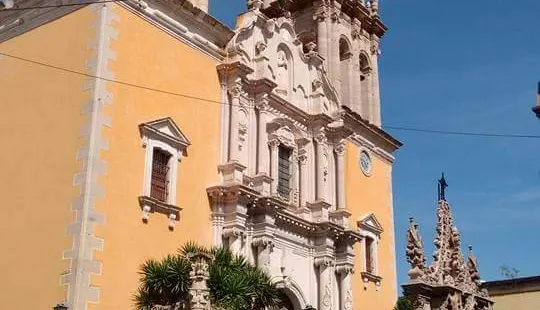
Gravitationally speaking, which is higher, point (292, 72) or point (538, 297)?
point (292, 72)

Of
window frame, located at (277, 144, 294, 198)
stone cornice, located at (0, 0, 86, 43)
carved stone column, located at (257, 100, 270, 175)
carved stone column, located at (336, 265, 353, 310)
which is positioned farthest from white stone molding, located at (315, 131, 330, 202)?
stone cornice, located at (0, 0, 86, 43)

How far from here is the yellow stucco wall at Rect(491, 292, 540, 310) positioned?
26.7 m

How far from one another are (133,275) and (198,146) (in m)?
4.50

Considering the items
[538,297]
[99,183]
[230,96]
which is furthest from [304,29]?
[99,183]

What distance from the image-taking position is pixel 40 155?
60.2 ft

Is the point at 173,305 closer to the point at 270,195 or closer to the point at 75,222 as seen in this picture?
the point at 75,222

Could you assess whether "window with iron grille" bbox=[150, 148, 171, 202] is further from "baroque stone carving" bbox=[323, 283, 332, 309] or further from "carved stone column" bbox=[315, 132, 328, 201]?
"baroque stone carving" bbox=[323, 283, 332, 309]

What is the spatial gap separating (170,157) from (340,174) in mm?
7757

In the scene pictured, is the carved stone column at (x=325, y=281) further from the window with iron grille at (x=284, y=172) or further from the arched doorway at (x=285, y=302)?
the window with iron grille at (x=284, y=172)

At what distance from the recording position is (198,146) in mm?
20953

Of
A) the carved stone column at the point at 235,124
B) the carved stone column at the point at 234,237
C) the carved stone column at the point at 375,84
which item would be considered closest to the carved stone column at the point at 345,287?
the carved stone column at the point at 234,237

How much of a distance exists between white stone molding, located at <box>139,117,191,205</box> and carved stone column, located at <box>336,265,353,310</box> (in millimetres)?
7254

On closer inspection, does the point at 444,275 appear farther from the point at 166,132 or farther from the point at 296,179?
the point at 296,179

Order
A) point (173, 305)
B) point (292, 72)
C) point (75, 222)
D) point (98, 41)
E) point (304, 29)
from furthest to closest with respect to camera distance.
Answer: point (304, 29) < point (292, 72) < point (98, 41) < point (75, 222) < point (173, 305)
